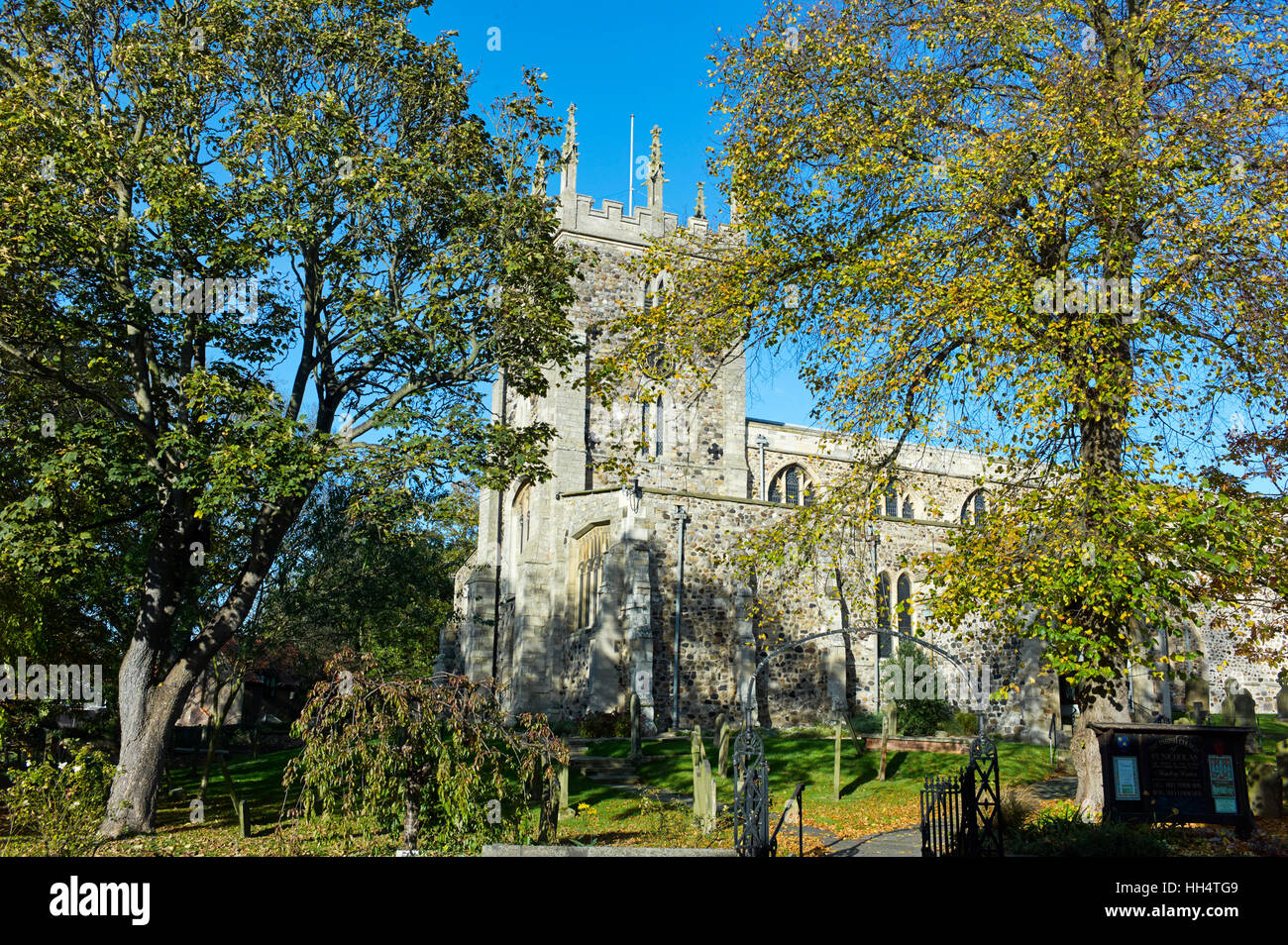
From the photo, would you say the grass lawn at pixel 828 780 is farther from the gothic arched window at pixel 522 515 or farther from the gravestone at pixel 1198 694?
the gothic arched window at pixel 522 515

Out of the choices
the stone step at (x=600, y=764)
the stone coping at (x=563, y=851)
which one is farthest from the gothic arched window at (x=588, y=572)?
the stone coping at (x=563, y=851)

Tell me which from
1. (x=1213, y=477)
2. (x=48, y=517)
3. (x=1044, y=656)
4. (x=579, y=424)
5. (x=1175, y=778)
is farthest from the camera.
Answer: (x=579, y=424)

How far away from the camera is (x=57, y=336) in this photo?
12.5m

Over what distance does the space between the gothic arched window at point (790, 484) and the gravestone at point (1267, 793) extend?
833 inches

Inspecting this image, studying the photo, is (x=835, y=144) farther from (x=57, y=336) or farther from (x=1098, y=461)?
(x=57, y=336)

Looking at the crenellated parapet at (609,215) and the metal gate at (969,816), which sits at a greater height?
the crenellated parapet at (609,215)

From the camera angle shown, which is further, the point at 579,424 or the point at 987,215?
the point at 579,424

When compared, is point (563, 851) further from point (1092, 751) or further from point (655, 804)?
point (1092, 751)

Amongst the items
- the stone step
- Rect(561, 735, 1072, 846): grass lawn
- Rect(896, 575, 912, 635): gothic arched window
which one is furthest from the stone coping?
Rect(896, 575, 912, 635): gothic arched window

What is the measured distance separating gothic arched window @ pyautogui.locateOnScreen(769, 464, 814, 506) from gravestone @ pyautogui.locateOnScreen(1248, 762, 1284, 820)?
21171mm

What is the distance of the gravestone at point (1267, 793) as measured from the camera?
13.0 metres
